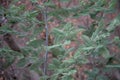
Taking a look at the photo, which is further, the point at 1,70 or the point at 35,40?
the point at 1,70

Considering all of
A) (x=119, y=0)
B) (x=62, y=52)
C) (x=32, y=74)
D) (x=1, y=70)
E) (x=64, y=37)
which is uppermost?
(x=119, y=0)

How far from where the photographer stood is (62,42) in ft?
6.24

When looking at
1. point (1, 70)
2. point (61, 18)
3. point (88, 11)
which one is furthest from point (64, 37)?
point (1, 70)

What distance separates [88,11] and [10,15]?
2.00 ft

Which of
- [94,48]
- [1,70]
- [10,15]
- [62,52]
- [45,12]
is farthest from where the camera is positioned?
[1,70]

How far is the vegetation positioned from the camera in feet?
6.19

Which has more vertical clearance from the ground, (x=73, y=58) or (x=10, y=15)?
(x=10, y=15)

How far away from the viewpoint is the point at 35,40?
229 cm

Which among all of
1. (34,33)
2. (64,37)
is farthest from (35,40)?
(64,37)

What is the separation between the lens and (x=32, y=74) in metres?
3.17

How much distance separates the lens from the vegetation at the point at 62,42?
1.89 metres

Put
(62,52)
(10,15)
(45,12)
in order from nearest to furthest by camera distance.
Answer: (62,52) → (45,12) → (10,15)

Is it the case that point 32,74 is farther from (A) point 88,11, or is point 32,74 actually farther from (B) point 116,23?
(B) point 116,23

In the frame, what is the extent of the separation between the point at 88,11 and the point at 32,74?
40.6 inches
